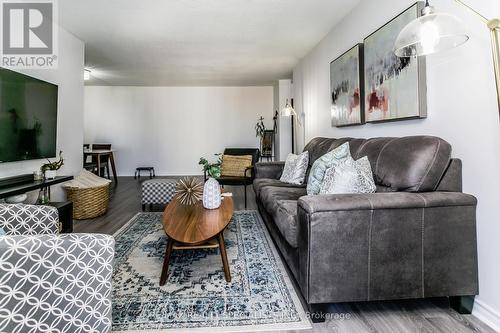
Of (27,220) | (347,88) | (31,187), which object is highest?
(347,88)

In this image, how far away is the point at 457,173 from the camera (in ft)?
5.85

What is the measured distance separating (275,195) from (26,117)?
2.61 meters

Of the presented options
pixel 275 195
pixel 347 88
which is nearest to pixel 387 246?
pixel 275 195

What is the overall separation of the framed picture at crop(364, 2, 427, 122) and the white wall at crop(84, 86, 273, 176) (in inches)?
216

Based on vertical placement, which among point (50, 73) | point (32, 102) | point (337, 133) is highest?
point (50, 73)

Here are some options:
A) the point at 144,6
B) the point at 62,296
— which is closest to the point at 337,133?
the point at 144,6

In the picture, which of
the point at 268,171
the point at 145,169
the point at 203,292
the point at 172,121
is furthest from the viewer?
the point at 172,121

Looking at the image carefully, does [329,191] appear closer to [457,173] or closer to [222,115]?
[457,173]

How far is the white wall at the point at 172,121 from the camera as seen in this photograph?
7988 millimetres

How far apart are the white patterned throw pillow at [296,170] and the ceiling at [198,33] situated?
1701 mm

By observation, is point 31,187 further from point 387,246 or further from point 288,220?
point 387,246

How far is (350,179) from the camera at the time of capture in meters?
1.99

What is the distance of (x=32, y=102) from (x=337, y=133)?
11.5 feet

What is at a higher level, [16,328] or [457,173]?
[457,173]
